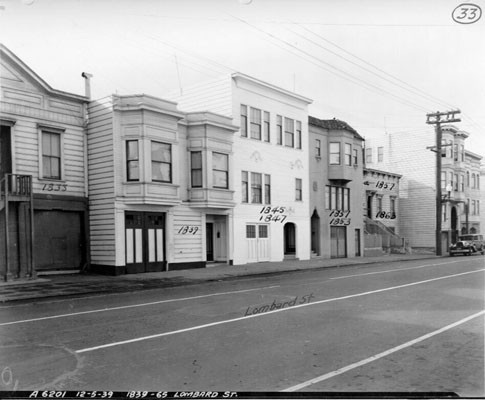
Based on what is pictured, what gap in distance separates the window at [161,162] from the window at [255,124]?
22.5 feet

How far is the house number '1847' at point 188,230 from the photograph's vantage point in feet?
72.9

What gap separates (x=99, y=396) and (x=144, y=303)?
273 inches

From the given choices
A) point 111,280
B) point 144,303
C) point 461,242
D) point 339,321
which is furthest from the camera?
point 461,242

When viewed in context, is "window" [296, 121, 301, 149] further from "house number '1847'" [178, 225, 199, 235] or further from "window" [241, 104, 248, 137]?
"house number '1847'" [178, 225, 199, 235]

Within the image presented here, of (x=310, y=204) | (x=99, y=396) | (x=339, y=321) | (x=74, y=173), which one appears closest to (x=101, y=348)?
(x=99, y=396)

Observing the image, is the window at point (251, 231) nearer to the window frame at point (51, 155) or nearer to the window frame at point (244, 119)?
the window frame at point (244, 119)

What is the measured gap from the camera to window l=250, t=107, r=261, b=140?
87.1 ft

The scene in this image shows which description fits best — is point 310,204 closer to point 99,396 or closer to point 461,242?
point 461,242

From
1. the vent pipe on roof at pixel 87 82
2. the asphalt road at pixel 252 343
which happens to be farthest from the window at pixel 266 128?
the asphalt road at pixel 252 343

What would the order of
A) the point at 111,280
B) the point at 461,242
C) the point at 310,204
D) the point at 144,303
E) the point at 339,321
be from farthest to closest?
the point at 461,242 → the point at 310,204 → the point at 111,280 → the point at 144,303 → the point at 339,321

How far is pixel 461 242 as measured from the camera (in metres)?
38.1

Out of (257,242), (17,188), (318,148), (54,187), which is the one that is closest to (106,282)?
(17,188)

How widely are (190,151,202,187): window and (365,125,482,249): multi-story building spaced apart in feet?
97.3

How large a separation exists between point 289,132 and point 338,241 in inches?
360
